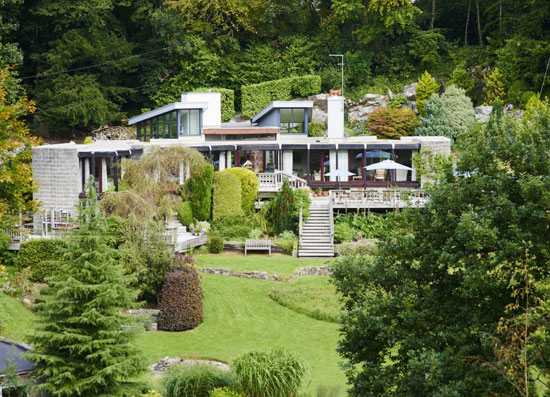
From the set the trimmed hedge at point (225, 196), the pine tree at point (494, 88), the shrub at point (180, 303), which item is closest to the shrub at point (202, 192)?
the trimmed hedge at point (225, 196)

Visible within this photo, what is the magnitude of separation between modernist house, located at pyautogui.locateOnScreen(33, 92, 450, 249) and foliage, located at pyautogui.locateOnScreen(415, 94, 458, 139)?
4.66m

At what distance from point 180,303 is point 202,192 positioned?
9.92 m

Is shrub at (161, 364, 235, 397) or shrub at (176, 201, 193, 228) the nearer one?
shrub at (161, 364, 235, 397)

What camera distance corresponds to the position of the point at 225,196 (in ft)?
123

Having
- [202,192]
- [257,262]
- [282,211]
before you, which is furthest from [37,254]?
[282,211]

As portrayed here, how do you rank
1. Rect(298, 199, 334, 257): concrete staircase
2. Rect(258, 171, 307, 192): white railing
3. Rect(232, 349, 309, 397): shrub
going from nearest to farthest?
Rect(232, 349, 309, 397): shrub
Rect(298, 199, 334, 257): concrete staircase
Rect(258, 171, 307, 192): white railing

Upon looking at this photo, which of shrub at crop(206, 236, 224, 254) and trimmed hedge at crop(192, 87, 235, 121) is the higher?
trimmed hedge at crop(192, 87, 235, 121)

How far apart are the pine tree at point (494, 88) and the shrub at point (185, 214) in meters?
22.6

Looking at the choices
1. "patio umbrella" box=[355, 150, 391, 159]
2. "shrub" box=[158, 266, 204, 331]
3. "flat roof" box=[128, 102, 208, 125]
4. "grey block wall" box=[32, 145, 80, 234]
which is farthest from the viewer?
"flat roof" box=[128, 102, 208, 125]

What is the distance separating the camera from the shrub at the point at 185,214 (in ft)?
121

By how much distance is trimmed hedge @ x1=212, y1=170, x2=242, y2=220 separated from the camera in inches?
1473

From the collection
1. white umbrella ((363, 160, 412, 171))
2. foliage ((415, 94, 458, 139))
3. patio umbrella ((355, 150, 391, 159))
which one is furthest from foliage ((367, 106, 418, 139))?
white umbrella ((363, 160, 412, 171))

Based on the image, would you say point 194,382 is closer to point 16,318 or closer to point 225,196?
point 16,318

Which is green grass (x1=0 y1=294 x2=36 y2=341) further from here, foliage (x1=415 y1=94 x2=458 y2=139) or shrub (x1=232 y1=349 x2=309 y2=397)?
foliage (x1=415 y1=94 x2=458 y2=139)
